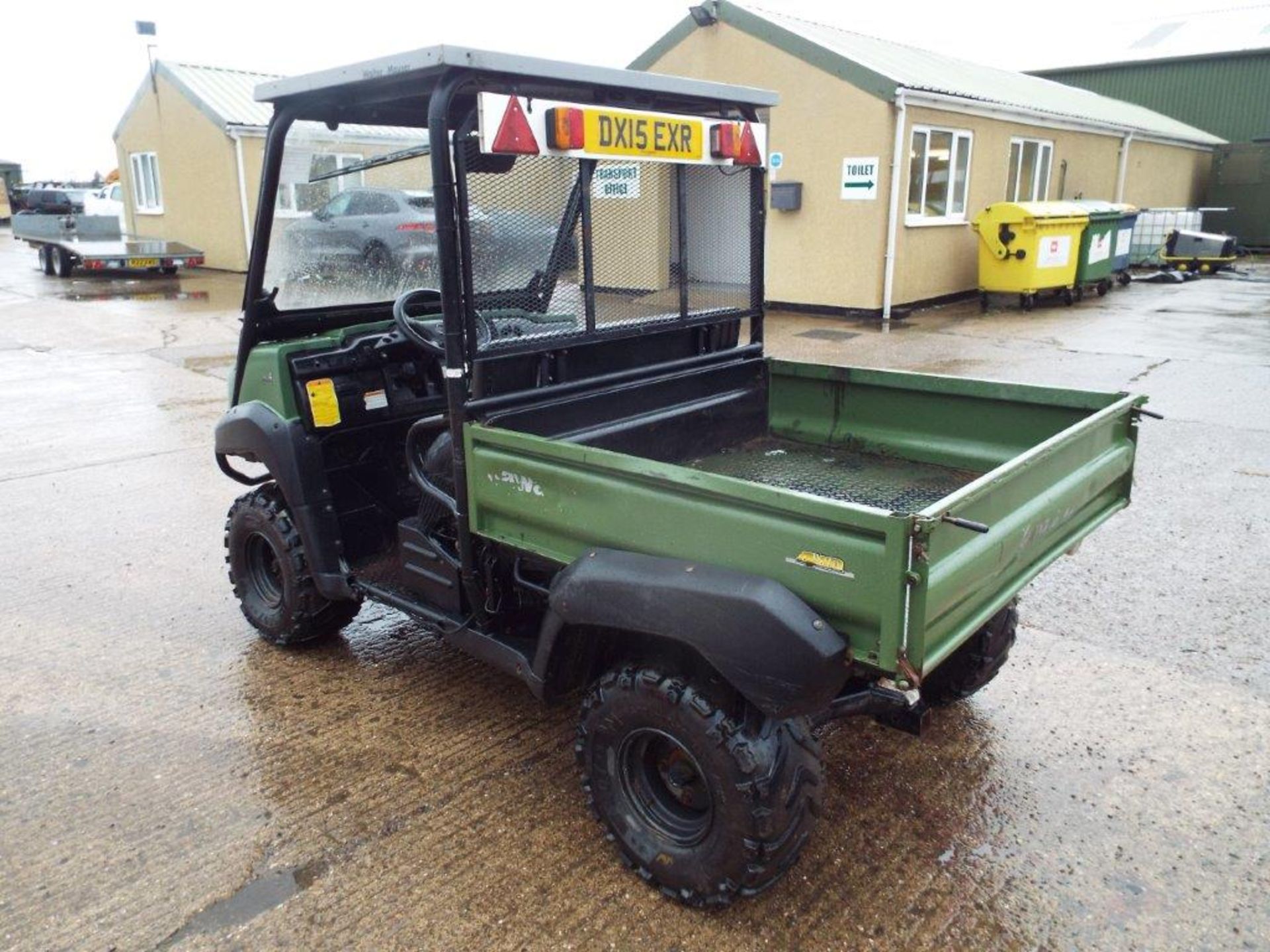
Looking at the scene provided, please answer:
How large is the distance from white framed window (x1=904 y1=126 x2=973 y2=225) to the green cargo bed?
32.1 feet

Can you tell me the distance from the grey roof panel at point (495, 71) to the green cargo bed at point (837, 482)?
36.6 inches

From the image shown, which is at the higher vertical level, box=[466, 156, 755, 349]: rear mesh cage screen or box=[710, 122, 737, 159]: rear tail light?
box=[710, 122, 737, 159]: rear tail light

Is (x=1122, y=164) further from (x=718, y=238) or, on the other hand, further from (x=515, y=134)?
(x=515, y=134)

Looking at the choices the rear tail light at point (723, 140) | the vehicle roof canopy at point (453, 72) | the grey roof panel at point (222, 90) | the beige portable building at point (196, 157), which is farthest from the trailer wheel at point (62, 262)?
the rear tail light at point (723, 140)

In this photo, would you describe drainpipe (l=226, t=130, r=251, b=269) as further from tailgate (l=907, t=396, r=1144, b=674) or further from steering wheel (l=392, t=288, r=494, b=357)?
tailgate (l=907, t=396, r=1144, b=674)

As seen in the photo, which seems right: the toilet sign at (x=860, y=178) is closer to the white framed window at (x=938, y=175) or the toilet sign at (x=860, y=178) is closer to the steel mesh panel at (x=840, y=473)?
the white framed window at (x=938, y=175)

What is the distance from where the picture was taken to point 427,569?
10.8 feet

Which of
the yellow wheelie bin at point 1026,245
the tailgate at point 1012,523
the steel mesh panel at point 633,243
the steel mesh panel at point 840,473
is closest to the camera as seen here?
the tailgate at point 1012,523

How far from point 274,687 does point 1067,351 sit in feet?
30.9

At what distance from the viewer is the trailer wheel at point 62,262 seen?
63.8ft

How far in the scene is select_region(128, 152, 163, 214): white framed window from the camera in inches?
837

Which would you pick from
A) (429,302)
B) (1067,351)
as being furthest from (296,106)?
(1067,351)

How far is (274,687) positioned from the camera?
3707 millimetres

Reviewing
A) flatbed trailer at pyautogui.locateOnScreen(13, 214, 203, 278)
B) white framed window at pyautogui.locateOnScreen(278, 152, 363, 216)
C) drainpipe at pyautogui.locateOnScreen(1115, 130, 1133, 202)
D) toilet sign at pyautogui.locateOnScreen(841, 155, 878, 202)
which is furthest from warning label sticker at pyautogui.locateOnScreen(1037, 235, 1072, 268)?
flatbed trailer at pyautogui.locateOnScreen(13, 214, 203, 278)
